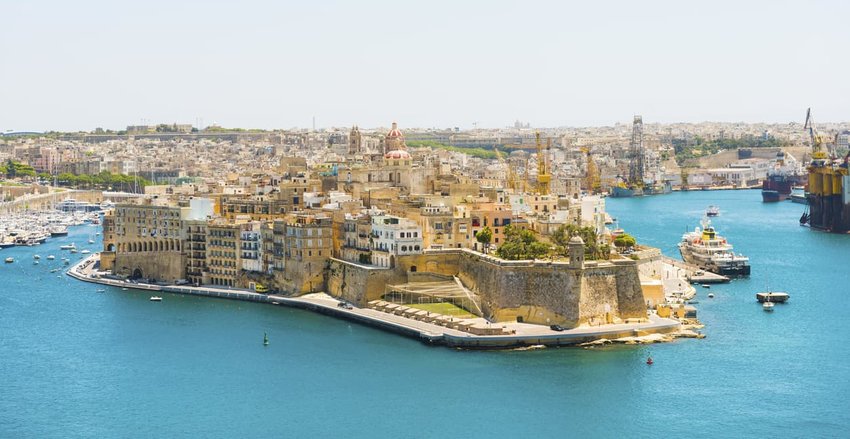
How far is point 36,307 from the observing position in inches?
1453

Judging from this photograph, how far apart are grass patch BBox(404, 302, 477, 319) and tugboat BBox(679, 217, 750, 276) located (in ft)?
40.5

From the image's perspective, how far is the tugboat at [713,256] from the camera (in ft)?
136

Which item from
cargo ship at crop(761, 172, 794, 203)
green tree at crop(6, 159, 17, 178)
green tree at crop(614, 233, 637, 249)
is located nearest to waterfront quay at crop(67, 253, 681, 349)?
green tree at crop(614, 233, 637, 249)

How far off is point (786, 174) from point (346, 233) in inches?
2410

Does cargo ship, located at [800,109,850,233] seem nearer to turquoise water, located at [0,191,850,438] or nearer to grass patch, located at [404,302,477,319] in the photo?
turquoise water, located at [0,191,850,438]

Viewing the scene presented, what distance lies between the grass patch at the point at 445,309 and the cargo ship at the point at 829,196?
33154mm

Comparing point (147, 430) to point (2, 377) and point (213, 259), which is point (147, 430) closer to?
point (2, 377)

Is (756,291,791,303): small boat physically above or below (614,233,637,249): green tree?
below

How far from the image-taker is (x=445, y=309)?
32.6m

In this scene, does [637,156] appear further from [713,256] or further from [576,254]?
[576,254]

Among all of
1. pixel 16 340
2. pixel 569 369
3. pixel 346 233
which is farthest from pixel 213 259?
pixel 569 369

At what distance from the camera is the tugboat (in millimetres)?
41375

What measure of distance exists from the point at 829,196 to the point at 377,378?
132ft

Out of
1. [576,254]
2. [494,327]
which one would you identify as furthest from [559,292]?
[494,327]
